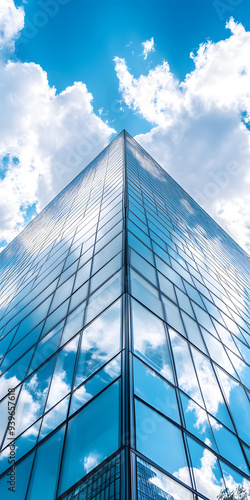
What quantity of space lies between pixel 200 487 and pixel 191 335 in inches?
186

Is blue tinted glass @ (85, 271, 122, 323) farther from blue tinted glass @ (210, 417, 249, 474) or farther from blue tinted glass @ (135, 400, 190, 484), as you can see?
blue tinted glass @ (210, 417, 249, 474)

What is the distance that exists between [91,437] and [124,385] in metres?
1.15

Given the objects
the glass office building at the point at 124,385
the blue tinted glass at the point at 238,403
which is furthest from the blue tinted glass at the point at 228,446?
the blue tinted glass at the point at 238,403

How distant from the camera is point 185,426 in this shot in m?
6.71

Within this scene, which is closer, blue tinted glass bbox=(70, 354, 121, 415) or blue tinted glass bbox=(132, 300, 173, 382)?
blue tinted glass bbox=(70, 354, 121, 415)

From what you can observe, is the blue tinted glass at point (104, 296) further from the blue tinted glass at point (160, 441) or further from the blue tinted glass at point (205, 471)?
the blue tinted glass at point (205, 471)

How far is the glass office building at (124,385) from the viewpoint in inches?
217

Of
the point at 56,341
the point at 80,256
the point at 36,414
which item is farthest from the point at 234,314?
the point at 36,414

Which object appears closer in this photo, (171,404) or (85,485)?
(85,485)

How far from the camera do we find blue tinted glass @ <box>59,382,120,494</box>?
5441mm

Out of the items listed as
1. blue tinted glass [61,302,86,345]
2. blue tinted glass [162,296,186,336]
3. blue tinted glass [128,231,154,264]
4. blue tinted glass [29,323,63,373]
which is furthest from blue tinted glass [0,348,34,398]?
blue tinted glass [128,231,154,264]

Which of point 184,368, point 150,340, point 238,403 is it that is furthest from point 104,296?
point 238,403

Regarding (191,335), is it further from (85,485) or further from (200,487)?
(85,485)

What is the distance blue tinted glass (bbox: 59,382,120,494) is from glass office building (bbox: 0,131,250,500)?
0.03 metres
